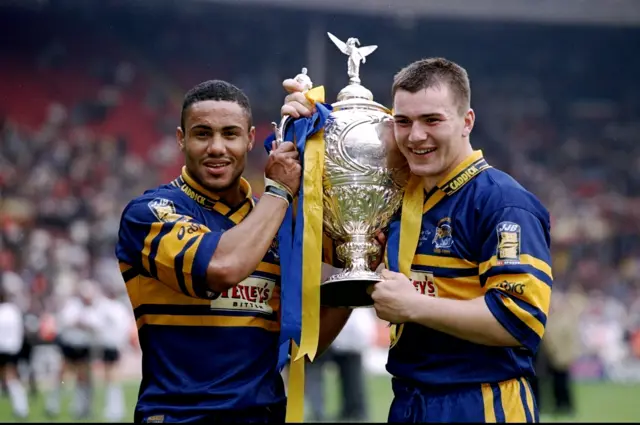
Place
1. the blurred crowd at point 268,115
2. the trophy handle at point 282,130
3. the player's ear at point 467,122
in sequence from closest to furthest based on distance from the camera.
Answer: the player's ear at point 467,122, the trophy handle at point 282,130, the blurred crowd at point 268,115

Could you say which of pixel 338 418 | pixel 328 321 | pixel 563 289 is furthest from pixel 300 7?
pixel 328 321

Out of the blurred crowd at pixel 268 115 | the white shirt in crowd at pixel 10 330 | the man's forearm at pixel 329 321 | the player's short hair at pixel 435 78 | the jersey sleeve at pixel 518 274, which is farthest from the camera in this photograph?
A: the blurred crowd at pixel 268 115

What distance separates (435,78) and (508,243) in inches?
25.2

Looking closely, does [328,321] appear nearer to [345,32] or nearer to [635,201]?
[345,32]

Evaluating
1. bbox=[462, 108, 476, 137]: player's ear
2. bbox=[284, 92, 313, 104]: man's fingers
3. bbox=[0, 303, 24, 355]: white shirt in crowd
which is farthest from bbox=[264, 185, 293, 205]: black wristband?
bbox=[0, 303, 24, 355]: white shirt in crowd

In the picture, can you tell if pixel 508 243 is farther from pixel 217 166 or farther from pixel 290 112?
pixel 217 166

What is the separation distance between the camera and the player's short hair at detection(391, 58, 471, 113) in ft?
11.8

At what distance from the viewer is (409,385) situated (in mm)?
3717

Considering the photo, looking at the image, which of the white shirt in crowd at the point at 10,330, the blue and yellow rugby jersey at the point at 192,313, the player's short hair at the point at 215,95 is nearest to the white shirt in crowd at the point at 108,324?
the white shirt in crowd at the point at 10,330

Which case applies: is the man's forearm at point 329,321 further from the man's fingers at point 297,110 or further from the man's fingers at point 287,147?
the man's fingers at point 297,110

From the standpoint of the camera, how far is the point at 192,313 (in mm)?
3820

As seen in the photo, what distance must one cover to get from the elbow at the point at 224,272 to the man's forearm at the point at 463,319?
2.05ft

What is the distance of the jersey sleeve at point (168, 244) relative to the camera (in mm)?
3633

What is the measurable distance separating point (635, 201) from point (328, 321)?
21.2m
